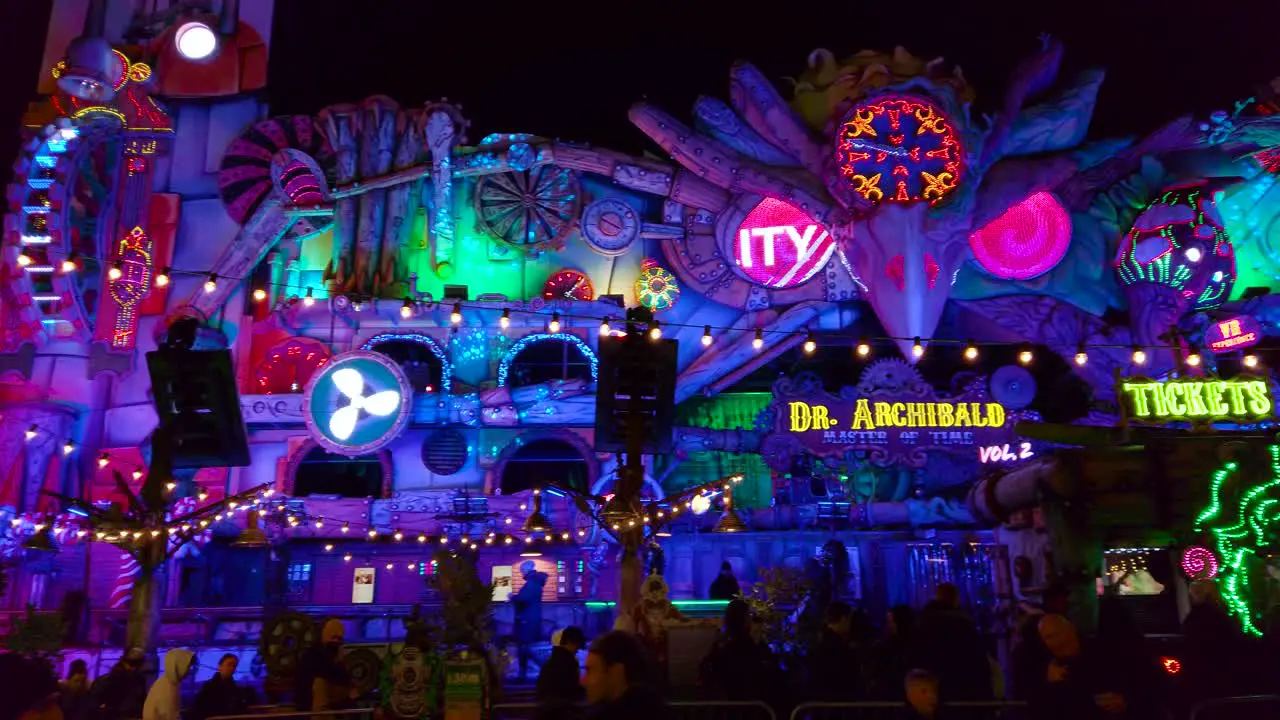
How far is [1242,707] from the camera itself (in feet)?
19.5

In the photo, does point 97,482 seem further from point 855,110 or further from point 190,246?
point 855,110

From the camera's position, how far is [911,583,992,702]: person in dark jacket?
6.59 metres

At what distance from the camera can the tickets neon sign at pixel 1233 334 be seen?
65.7ft

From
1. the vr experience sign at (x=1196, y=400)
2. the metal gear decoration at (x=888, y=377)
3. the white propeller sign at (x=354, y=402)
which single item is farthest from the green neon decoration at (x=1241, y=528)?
the white propeller sign at (x=354, y=402)

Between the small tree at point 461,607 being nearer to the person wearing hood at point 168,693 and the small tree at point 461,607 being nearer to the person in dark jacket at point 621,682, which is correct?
the person wearing hood at point 168,693

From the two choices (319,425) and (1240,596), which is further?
(319,425)

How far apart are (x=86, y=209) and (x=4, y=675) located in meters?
22.0

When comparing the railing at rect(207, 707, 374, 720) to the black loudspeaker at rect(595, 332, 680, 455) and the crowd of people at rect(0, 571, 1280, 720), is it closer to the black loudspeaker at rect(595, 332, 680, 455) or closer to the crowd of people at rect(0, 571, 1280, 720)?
the crowd of people at rect(0, 571, 1280, 720)

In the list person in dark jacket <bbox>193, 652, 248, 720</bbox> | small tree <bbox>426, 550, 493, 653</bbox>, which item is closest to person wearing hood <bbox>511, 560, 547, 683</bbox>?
small tree <bbox>426, 550, 493, 653</bbox>

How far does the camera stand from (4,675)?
381 cm

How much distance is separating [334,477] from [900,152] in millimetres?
15354

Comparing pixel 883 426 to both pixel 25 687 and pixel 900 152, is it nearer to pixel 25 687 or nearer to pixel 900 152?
pixel 900 152

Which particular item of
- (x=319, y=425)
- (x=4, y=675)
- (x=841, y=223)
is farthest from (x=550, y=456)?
(x=4, y=675)

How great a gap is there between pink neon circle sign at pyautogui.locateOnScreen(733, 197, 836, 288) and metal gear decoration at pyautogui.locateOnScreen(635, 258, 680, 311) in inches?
68.8
